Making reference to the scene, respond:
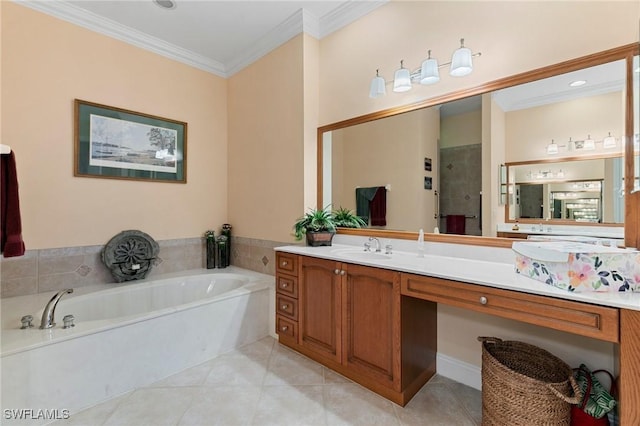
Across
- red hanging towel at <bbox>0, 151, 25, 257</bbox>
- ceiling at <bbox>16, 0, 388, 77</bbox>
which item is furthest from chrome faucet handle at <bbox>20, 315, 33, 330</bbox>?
ceiling at <bbox>16, 0, 388, 77</bbox>

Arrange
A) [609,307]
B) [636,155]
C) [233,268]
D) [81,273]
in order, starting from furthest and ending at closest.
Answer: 1. [233,268]
2. [81,273]
3. [636,155]
4. [609,307]

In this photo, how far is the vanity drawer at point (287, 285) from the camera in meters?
2.28

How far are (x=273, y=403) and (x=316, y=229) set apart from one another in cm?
126

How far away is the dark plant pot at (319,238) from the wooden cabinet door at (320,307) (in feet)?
0.86

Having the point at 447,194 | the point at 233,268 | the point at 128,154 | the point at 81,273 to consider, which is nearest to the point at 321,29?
the point at 447,194

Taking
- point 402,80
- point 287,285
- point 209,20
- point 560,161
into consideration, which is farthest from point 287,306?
point 209,20

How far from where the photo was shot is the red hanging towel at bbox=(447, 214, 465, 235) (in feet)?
6.33

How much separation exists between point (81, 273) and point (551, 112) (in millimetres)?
3696

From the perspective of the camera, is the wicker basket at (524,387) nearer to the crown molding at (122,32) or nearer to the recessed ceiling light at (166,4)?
the recessed ceiling light at (166,4)

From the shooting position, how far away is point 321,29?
2.70 metres

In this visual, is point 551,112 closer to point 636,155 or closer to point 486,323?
point 636,155

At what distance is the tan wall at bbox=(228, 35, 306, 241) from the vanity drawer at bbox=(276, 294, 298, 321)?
63 cm

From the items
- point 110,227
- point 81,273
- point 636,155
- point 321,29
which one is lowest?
point 81,273

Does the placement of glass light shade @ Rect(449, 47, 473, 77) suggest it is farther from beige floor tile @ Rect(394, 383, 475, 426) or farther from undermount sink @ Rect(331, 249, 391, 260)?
beige floor tile @ Rect(394, 383, 475, 426)
